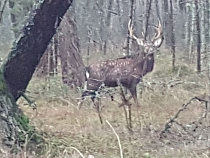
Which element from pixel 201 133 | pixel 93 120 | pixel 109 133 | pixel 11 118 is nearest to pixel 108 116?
pixel 93 120

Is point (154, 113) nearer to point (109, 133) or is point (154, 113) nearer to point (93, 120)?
point (93, 120)

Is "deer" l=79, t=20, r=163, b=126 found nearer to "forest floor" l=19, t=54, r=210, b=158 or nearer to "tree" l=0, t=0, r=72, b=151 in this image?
"forest floor" l=19, t=54, r=210, b=158

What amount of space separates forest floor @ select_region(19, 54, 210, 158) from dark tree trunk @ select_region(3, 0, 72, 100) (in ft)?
2.52

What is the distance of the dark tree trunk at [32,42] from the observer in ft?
22.0

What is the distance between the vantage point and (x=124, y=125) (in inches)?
301

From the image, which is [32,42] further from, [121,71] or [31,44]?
[121,71]

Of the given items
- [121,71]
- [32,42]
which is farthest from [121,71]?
[32,42]

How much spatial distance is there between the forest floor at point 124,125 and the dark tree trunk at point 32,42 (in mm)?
767

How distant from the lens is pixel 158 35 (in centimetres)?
1093

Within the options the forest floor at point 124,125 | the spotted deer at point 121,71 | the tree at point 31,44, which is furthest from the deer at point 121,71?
the tree at point 31,44

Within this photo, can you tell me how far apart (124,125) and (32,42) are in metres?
1.70

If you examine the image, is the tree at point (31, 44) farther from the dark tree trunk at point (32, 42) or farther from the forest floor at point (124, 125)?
the forest floor at point (124, 125)

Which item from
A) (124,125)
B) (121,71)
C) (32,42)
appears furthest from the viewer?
(121,71)

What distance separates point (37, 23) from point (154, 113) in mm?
2505
